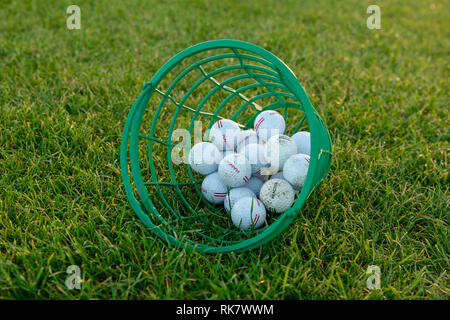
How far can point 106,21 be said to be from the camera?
4250 mm

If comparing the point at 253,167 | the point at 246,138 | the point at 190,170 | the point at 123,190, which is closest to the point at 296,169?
the point at 253,167

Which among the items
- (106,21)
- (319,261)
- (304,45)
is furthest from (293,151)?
(106,21)

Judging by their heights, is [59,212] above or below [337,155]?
below

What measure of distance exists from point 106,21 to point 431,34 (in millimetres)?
4012

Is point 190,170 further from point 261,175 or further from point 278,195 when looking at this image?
point 278,195

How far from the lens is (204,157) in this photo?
1.96 m

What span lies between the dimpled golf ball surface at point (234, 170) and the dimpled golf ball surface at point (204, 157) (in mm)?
96

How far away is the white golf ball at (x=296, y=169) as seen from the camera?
6.03ft

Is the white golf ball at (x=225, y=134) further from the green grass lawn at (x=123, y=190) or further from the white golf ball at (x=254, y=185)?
the green grass lawn at (x=123, y=190)

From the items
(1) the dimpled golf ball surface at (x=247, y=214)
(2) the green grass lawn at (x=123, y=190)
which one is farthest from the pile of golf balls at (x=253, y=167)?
(2) the green grass lawn at (x=123, y=190)

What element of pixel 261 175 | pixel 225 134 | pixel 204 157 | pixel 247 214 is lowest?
pixel 247 214

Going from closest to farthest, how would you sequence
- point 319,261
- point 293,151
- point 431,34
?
point 319,261 → point 293,151 → point 431,34

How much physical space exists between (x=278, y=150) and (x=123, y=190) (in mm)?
861
